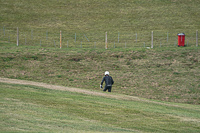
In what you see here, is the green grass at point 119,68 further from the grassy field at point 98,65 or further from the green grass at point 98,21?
the green grass at point 98,21

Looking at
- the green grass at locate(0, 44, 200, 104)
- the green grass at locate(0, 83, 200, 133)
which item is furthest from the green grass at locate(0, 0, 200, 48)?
the green grass at locate(0, 83, 200, 133)

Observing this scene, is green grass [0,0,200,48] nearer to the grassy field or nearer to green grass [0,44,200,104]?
the grassy field

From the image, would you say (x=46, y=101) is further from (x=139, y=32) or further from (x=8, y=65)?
(x=139, y=32)

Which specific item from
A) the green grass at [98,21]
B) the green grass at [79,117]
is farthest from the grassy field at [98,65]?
the green grass at [98,21]

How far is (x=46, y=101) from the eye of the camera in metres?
15.5

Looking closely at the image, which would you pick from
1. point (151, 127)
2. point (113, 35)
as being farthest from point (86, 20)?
point (151, 127)

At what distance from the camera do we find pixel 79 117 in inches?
498

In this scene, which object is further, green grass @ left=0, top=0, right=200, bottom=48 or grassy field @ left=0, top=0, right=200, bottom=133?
green grass @ left=0, top=0, right=200, bottom=48

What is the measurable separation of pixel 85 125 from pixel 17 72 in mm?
20825

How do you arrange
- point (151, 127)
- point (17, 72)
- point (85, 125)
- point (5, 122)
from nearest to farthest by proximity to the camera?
point (5, 122)
point (85, 125)
point (151, 127)
point (17, 72)

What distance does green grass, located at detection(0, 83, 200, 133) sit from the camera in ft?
34.7

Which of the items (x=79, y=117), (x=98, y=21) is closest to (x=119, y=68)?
(x=79, y=117)

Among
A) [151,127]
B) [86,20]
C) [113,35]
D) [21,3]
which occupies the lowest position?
[151,127]

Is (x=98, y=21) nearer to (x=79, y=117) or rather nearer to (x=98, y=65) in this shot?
(x=98, y=65)
